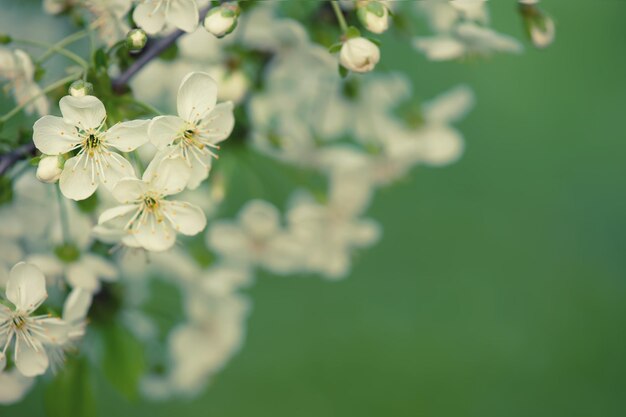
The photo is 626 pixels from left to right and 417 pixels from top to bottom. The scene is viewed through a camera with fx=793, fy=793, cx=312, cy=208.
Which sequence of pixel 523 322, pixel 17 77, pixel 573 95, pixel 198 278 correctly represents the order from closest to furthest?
pixel 17 77 < pixel 198 278 < pixel 523 322 < pixel 573 95

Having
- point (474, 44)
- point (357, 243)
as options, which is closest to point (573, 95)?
point (357, 243)

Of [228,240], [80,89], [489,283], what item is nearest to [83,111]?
[80,89]

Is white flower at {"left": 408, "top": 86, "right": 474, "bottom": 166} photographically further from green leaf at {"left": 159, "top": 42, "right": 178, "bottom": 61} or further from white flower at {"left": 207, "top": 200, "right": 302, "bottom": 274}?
green leaf at {"left": 159, "top": 42, "right": 178, "bottom": 61}

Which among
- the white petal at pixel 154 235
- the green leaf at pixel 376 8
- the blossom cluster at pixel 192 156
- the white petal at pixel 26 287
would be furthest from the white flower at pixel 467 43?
the white petal at pixel 26 287


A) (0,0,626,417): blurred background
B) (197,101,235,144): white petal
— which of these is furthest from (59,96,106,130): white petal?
(0,0,626,417): blurred background

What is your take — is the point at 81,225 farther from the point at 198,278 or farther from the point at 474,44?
the point at 474,44

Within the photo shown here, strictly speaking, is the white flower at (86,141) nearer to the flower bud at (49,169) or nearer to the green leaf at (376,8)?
the flower bud at (49,169)

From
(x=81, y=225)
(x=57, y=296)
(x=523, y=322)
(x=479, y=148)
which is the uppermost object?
(x=81, y=225)
